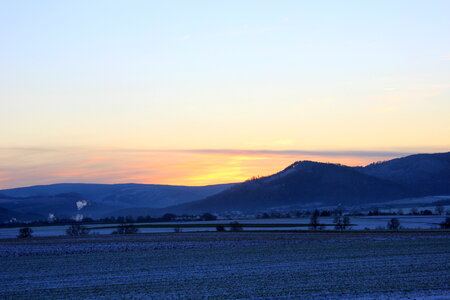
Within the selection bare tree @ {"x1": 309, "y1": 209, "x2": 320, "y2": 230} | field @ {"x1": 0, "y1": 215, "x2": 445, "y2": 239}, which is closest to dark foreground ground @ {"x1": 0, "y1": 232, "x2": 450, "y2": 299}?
bare tree @ {"x1": 309, "y1": 209, "x2": 320, "y2": 230}

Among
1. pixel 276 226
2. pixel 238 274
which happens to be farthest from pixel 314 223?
pixel 238 274

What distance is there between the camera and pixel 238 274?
3359 cm

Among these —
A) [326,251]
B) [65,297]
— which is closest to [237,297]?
[65,297]

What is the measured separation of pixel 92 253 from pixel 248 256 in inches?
596

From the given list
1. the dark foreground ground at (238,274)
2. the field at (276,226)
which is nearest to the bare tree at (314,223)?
the field at (276,226)

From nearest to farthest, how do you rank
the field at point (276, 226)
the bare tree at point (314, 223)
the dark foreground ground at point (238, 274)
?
the dark foreground ground at point (238, 274)
the field at point (276, 226)
the bare tree at point (314, 223)

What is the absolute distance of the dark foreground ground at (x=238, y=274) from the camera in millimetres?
26464

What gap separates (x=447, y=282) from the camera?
2791 centimetres

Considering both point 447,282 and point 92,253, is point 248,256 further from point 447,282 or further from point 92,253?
point 447,282

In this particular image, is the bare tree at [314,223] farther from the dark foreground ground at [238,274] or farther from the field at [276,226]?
the dark foreground ground at [238,274]

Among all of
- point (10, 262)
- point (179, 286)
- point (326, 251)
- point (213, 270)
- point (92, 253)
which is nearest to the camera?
point (179, 286)

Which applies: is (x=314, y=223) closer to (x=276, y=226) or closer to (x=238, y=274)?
Result: (x=276, y=226)

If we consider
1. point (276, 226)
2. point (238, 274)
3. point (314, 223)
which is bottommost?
point (276, 226)

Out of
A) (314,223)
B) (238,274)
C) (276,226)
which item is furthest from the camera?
(276,226)
